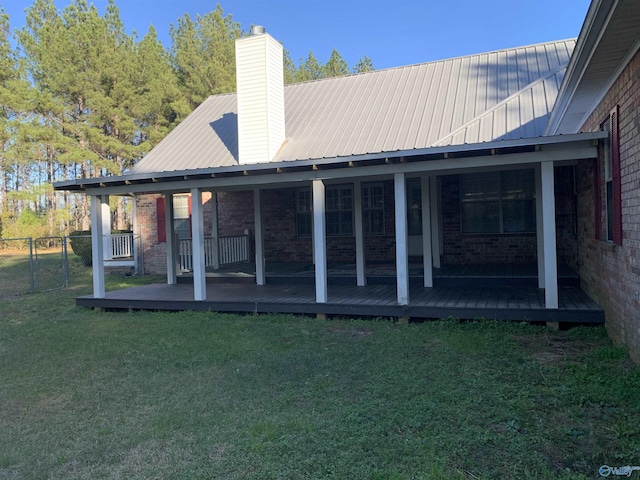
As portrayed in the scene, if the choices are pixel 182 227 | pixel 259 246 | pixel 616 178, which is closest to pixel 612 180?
pixel 616 178

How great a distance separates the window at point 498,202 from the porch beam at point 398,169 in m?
3.42

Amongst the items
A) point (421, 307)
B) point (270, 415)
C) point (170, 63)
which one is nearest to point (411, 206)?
point (421, 307)

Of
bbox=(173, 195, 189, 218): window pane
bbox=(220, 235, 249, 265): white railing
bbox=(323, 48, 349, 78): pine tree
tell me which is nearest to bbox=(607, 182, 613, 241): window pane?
bbox=(220, 235, 249, 265): white railing

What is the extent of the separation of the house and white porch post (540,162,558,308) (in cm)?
2

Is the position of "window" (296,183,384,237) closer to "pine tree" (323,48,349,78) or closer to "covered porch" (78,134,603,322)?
"covered porch" (78,134,603,322)

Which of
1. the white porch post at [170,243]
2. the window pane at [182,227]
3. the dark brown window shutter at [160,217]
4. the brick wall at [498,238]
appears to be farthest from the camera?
the dark brown window shutter at [160,217]

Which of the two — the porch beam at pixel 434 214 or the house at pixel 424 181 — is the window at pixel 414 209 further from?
the porch beam at pixel 434 214

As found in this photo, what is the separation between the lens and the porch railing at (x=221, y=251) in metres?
12.6

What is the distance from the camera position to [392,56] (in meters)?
35.7

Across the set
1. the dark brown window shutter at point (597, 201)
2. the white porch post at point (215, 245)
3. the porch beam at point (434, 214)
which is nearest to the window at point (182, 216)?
the white porch post at point (215, 245)

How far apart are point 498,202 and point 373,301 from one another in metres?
4.78

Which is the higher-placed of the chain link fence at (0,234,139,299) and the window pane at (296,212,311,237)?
the window pane at (296,212,311,237)

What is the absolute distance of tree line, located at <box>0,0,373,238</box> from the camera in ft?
81.8

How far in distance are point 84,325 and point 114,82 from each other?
70.4 feet
